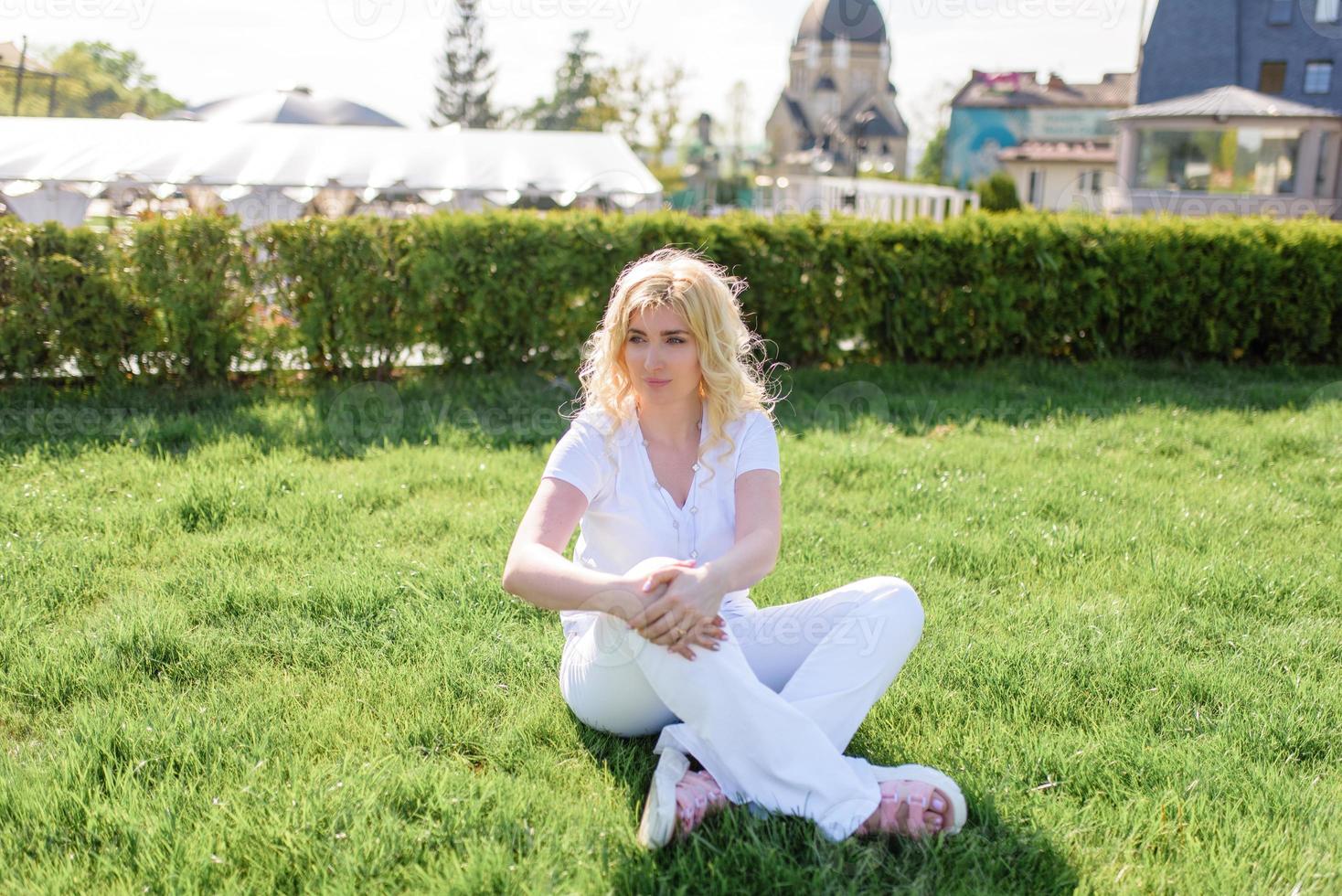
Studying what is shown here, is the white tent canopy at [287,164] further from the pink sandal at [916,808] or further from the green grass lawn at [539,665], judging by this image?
the pink sandal at [916,808]

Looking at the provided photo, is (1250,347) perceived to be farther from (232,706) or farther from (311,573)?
(232,706)

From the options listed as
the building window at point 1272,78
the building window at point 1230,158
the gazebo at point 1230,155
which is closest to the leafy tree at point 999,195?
the gazebo at point 1230,155

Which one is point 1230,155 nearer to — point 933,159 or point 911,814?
point 911,814

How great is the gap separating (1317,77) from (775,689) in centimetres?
4308

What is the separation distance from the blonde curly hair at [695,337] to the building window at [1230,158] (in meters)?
32.5

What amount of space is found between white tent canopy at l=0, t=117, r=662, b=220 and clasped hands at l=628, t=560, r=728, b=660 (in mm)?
13789

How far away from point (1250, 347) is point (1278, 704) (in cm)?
710

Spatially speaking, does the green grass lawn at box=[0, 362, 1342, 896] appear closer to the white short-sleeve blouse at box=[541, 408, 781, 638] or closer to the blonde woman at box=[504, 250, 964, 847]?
the blonde woman at box=[504, 250, 964, 847]

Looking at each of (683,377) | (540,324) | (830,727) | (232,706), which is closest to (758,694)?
(830,727)

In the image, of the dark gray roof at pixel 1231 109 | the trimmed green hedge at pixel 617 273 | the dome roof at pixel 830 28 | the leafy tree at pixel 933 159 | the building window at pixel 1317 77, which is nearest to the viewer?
the trimmed green hedge at pixel 617 273

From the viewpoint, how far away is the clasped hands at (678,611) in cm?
227

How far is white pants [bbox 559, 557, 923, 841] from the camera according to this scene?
7.56 feet

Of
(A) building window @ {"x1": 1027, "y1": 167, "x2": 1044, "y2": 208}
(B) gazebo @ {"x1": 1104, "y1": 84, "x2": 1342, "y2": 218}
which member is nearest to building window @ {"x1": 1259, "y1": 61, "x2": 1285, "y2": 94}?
(B) gazebo @ {"x1": 1104, "y1": 84, "x2": 1342, "y2": 218}

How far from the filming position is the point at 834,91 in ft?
267
